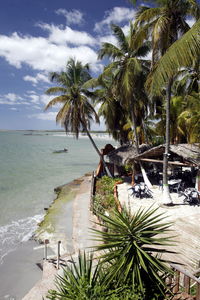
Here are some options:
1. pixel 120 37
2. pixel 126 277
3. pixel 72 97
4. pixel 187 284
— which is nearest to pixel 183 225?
pixel 187 284

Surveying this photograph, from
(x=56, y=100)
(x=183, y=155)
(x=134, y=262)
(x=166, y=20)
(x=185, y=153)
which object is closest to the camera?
(x=134, y=262)

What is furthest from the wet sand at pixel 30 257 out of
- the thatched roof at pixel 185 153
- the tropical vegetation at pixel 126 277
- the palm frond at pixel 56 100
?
the palm frond at pixel 56 100

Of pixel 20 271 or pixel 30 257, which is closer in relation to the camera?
pixel 20 271

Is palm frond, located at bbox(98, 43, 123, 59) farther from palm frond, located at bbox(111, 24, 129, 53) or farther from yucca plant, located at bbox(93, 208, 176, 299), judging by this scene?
yucca plant, located at bbox(93, 208, 176, 299)

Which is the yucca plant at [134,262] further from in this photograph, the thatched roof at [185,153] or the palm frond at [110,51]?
the palm frond at [110,51]

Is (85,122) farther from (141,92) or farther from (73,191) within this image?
(73,191)

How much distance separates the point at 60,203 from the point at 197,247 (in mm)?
10240

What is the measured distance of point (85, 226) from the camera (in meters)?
9.80

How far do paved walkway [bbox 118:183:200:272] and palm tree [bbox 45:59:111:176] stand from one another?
6.59 meters

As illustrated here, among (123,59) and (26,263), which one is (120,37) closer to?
(123,59)

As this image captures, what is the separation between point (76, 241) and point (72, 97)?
10.9 metres

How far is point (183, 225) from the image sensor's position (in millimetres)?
8352

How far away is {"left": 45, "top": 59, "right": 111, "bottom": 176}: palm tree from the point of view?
15.6 meters

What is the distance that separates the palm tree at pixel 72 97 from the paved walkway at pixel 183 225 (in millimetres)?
6587
